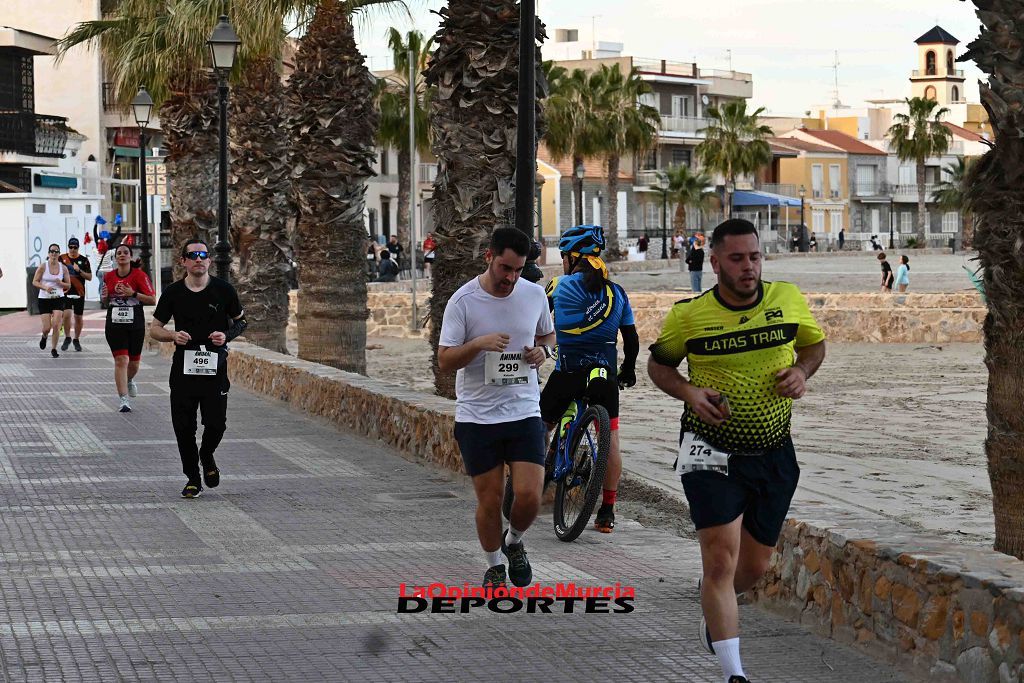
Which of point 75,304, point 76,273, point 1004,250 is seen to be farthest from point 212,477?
point 75,304

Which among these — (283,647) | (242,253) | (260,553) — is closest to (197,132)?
(242,253)

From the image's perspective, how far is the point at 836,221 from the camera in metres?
113

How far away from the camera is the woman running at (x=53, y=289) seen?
926 inches

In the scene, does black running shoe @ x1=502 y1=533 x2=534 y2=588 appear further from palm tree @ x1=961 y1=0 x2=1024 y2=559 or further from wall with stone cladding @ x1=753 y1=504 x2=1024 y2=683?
palm tree @ x1=961 y1=0 x2=1024 y2=559

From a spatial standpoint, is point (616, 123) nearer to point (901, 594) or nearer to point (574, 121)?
point (574, 121)

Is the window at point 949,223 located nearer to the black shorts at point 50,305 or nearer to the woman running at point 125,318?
the black shorts at point 50,305

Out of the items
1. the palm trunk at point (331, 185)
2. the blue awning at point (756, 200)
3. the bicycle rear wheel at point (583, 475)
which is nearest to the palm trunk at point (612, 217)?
the blue awning at point (756, 200)

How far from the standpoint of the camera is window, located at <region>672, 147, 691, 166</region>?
333ft

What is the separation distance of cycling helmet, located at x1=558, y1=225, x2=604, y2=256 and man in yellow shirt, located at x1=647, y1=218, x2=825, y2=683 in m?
3.24

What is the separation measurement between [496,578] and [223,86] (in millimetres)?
14776

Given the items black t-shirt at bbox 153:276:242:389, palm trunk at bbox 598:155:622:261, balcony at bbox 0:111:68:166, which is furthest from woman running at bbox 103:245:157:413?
palm trunk at bbox 598:155:622:261

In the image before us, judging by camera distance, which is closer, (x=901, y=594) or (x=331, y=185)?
(x=901, y=594)

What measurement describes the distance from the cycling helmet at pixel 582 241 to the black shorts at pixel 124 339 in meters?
8.45

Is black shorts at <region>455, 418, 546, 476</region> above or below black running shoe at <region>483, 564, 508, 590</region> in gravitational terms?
above
